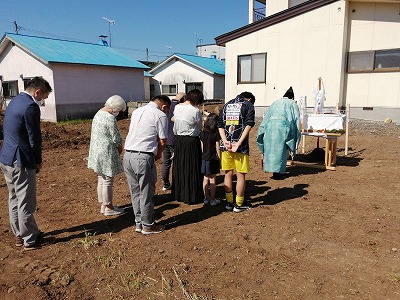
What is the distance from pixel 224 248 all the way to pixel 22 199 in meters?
2.29

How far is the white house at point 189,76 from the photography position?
24938 millimetres


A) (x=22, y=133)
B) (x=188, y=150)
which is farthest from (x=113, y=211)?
(x=22, y=133)

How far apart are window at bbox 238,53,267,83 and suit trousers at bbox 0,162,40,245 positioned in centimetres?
1285

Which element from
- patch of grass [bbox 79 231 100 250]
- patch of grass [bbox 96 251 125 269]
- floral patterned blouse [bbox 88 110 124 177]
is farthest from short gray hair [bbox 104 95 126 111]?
patch of grass [bbox 96 251 125 269]

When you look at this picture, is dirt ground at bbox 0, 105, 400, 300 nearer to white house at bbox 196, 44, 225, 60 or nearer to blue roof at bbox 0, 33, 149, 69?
blue roof at bbox 0, 33, 149, 69

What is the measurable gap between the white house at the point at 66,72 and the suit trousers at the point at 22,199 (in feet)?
47.7

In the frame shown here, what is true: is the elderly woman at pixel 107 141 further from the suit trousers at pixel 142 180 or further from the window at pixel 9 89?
the window at pixel 9 89

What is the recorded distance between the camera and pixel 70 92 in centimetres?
1766

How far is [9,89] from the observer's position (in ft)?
64.2

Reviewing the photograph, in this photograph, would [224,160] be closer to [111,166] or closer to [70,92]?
[111,166]

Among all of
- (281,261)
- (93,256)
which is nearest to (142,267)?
(93,256)

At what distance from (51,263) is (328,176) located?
5296mm

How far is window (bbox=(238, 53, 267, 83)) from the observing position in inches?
586

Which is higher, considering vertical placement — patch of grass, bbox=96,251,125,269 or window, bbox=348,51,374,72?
window, bbox=348,51,374,72
